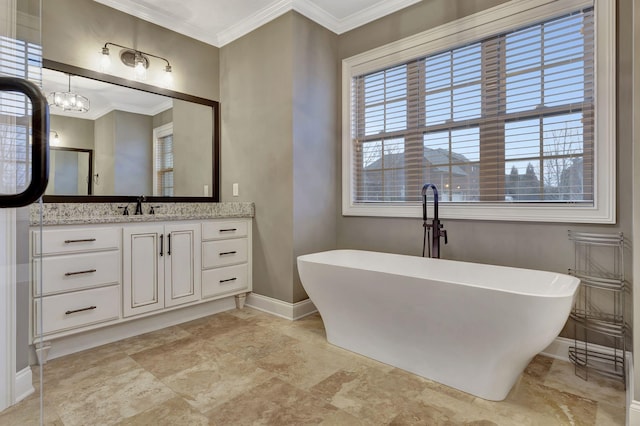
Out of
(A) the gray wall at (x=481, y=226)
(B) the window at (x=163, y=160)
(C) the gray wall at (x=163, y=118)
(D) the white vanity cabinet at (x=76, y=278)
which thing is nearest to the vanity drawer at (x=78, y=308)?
(D) the white vanity cabinet at (x=76, y=278)

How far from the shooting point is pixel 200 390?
184 cm

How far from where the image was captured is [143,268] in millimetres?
2557

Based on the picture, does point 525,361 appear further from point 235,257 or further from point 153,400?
point 235,257

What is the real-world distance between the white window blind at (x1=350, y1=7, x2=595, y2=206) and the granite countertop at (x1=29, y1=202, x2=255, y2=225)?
118cm

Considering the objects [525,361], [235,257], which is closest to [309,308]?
[235,257]

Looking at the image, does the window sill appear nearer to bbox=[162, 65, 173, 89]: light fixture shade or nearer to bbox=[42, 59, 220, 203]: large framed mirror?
bbox=[42, 59, 220, 203]: large framed mirror

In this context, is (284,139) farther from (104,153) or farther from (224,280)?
(104,153)

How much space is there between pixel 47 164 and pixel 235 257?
222 centimetres

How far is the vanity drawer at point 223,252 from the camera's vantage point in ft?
9.65

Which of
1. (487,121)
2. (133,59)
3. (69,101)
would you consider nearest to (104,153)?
(69,101)

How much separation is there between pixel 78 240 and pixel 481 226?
2.77 m

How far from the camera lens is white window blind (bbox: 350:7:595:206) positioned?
219 cm

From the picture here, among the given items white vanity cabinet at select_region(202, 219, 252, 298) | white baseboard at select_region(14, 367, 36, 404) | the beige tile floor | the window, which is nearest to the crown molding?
the window

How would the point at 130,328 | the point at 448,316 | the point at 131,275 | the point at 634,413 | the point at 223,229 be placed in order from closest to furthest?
the point at 634,413
the point at 448,316
the point at 131,275
the point at 130,328
the point at 223,229
